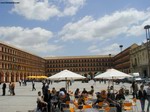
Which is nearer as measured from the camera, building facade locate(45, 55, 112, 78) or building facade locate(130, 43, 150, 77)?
building facade locate(130, 43, 150, 77)

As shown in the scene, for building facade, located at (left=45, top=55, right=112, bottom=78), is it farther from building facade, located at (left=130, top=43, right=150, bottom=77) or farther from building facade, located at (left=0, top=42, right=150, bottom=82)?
building facade, located at (left=130, top=43, right=150, bottom=77)

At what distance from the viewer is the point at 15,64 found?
303ft

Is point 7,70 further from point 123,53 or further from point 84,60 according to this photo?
point 84,60

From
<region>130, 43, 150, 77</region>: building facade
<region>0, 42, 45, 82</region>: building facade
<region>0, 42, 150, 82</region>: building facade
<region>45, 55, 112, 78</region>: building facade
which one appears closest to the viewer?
<region>130, 43, 150, 77</region>: building facade

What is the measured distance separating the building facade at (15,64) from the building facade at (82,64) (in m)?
22.4

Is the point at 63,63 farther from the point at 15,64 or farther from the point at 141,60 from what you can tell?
the point at 141,60

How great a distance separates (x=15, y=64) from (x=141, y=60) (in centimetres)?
4422

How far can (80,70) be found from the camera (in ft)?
477

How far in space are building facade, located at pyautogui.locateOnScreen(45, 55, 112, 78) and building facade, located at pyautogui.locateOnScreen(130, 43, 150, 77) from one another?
54768mm

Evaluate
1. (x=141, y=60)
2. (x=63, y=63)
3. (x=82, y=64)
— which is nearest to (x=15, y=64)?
(x=141, y=60)

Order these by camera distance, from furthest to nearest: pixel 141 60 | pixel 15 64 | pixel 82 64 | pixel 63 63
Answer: pixel 63 63 < pixel 82 64 < pixel 15 64 < pixel 141 60

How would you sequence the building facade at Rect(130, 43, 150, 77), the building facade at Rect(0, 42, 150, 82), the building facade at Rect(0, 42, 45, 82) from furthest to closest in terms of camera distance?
the building facade at Rect(0, 42, 45, 82) → the building facade at Rect(0, 42, 150, 82) → the building facade at Rect(130, 43, 150, 77)

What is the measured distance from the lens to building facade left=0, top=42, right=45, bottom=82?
260 ft

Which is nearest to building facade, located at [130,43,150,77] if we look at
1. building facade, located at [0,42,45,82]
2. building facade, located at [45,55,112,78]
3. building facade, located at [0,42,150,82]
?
building facade, located at [0,42,150,82]
